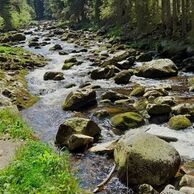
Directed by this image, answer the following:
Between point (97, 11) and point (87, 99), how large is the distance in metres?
67.1

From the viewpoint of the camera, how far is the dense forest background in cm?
5053

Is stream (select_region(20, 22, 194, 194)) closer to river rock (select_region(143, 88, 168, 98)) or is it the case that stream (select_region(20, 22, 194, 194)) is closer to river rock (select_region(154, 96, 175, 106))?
river rock (select_region(143, 88, 168, 98))

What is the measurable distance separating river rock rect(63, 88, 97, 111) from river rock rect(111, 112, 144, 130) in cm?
445

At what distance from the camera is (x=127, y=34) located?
6406 cm

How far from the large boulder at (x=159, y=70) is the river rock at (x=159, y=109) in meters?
11.4

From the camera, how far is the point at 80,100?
26141 millimetres

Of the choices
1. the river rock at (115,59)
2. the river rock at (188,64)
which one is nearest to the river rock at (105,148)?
the river rock at (188,64)

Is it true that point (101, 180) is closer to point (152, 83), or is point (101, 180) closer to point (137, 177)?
point (137, 177)

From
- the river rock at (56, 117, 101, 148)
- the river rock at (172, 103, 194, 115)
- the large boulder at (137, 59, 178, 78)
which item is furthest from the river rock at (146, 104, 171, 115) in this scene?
the large boulder at (137, 59, 178, 78)

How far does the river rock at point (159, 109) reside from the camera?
74.7ft

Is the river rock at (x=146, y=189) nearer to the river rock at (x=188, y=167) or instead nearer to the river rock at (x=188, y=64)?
the river rock at (x=188, y=167)

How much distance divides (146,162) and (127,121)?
22.7 ft

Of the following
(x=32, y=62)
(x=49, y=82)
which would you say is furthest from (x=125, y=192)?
(x=32, y=62)

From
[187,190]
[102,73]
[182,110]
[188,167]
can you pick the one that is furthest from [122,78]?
[187,190]
